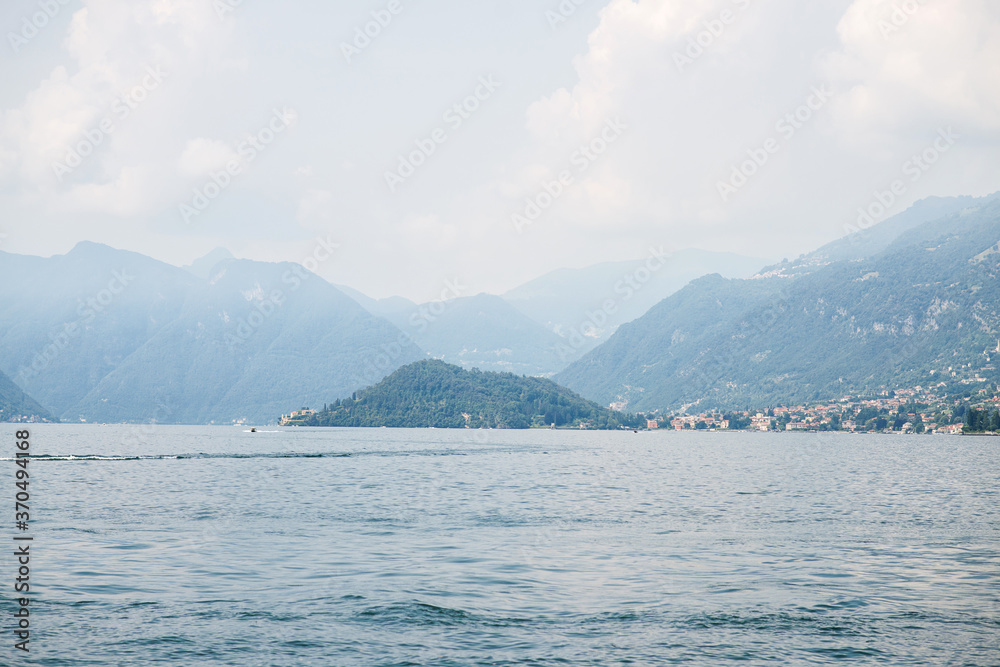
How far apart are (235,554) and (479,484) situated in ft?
154

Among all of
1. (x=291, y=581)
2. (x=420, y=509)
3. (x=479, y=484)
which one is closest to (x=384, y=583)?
(x=291, y=581)

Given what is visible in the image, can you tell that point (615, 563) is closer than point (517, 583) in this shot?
No

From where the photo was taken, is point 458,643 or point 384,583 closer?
point 458,643

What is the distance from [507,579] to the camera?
34.4 meters

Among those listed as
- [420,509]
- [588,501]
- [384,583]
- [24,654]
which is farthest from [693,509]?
[24,654]

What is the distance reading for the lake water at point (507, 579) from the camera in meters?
24.6

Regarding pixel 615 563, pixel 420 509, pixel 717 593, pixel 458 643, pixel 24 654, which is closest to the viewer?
pixel 24 654

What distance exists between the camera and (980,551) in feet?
139

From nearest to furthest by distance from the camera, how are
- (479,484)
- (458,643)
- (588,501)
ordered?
(458,643)
(588,501)
(479,484)

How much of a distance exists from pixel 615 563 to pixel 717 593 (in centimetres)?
685

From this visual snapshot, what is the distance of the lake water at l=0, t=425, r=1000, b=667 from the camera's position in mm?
24609

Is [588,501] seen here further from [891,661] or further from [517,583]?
[891,661]

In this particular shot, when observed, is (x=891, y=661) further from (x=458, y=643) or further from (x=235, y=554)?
(x=235, y=554)

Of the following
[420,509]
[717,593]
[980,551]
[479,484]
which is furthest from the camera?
[479,484]
